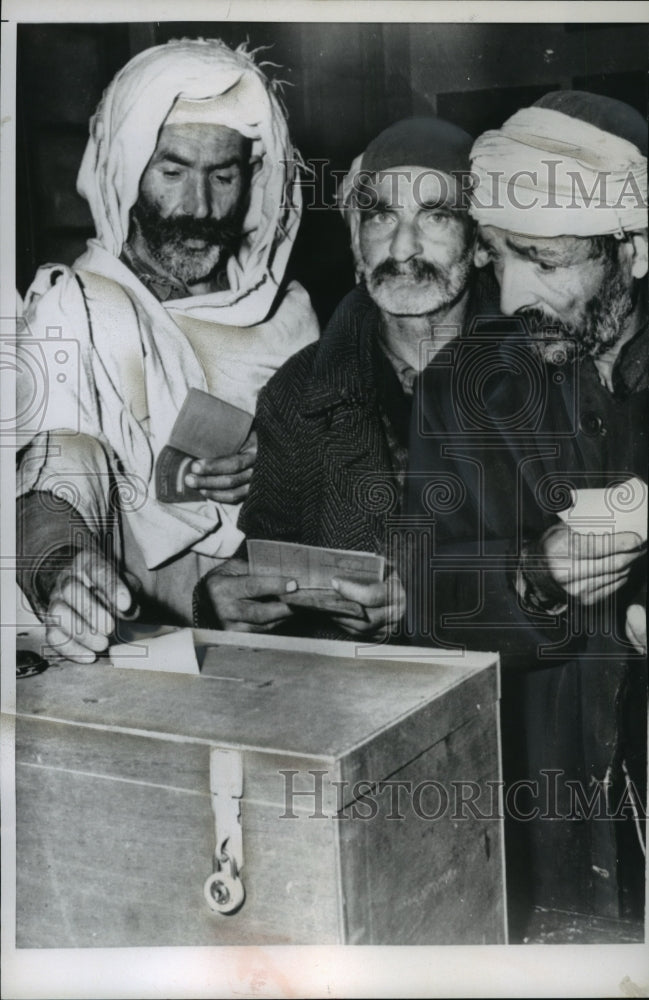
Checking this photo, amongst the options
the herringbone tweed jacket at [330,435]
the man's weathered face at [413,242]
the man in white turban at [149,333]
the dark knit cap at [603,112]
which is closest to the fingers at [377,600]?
the herringbone tweed jacket at [330,435]

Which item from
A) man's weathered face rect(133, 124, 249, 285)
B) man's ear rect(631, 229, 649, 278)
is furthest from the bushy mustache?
man's ear rect(631, 229, 649, 278)

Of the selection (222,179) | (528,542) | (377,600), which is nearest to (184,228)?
(222,179)

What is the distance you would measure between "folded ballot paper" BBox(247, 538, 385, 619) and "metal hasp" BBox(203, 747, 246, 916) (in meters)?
0.45

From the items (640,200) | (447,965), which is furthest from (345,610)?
(640,200)

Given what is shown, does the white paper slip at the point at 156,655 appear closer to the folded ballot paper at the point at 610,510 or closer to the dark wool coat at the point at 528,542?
the dark wool coat at the point at 528,542

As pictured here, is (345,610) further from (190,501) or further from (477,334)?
(477,334)

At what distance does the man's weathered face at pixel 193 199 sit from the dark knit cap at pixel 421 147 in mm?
327

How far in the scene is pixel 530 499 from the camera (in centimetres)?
247

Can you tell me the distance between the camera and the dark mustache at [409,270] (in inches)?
97.0

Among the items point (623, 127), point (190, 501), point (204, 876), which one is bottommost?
point (204, 876)

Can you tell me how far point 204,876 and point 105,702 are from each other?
1.50 ft

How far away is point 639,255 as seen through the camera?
2.49 meters

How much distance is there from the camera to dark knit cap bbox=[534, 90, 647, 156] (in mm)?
2455

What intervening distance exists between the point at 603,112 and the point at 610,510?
3.22 feet
